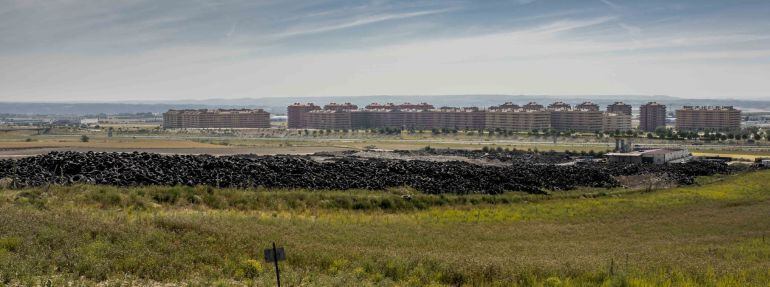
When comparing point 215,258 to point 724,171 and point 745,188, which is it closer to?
point 745,188

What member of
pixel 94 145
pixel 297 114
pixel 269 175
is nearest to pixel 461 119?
pixel 297 114

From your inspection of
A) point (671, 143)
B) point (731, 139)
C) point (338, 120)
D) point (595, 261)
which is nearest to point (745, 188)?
point (595, 261)

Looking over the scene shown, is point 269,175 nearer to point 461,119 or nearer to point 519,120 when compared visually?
point 519,120

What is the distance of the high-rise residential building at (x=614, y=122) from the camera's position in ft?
502

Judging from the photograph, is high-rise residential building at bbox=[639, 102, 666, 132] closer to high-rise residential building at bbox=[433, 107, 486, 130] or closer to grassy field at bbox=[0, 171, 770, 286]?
high-rise residential building at bbox=[433, 107, 486, 130]

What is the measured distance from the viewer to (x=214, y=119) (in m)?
180

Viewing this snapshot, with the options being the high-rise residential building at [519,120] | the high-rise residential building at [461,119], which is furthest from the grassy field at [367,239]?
the high-rise residential building at [461,119]

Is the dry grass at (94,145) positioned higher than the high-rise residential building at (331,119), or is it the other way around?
the high-rise residential building at (331,119)

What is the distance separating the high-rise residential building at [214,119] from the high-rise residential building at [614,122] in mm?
89677

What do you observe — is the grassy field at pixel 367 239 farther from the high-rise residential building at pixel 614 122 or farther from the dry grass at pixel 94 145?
the high-rise residential building at pixel 614 122

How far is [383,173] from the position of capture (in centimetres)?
4038

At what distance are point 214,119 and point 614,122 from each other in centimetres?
10469

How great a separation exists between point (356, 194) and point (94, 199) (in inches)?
479

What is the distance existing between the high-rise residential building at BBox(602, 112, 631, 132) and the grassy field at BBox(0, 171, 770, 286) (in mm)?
124666
